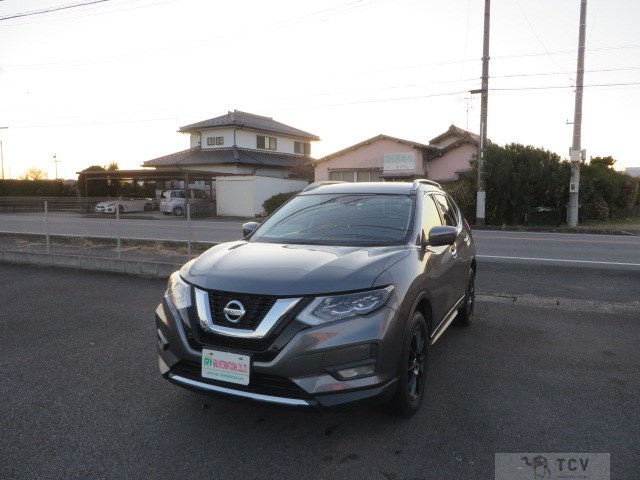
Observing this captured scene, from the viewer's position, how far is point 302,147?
1839 inches

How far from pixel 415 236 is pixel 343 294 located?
117 centimetres

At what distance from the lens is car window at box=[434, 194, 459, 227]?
16.7 ft

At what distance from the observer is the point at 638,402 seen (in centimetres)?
366

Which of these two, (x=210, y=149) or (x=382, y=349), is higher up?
(x=210, y=149)

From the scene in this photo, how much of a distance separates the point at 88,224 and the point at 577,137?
62.7 feet

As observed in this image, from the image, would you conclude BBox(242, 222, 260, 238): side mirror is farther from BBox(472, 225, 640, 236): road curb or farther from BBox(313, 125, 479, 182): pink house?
BBox(313, 125, 479, 182): pink house

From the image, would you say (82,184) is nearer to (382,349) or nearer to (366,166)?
(366,166)

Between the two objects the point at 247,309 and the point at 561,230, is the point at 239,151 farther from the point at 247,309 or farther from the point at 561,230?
the point at 247,309

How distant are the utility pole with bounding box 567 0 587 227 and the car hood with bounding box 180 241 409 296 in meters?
19.7

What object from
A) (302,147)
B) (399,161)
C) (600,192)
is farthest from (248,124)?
(600,192)

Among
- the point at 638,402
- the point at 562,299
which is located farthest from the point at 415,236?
the point at 562,299

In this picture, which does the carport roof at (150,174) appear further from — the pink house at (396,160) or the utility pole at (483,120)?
the utility pole at (483,120)

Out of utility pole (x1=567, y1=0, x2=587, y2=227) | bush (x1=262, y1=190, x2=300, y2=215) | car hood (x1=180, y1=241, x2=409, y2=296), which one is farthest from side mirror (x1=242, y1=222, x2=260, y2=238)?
bush (x1=262, y1=190, x2=300, y2=215)

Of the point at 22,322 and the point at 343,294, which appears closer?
the point at 343,294
